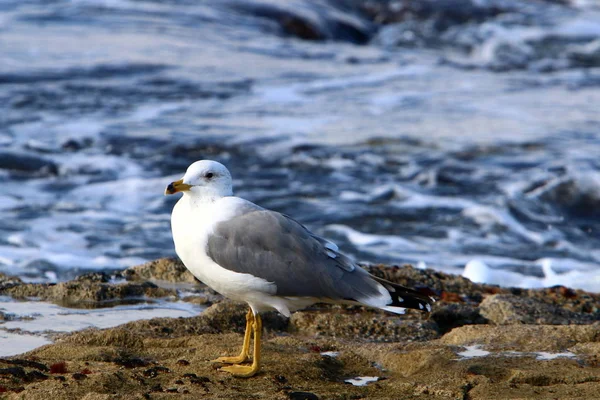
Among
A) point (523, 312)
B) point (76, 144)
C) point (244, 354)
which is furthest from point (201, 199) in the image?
point (76, 144)

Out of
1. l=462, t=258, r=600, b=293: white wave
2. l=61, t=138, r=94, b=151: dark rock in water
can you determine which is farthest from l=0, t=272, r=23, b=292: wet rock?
l=61, t=138, r=94, b=151: dark rock in water

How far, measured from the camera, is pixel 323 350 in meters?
4.40

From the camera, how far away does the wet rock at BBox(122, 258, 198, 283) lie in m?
5.77

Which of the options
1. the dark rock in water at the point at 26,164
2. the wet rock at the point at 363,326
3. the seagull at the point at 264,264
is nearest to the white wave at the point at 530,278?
the wet rock at the point at 363,326

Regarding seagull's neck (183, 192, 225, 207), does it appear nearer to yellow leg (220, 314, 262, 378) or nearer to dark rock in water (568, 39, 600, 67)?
yellow leg (220, 314, 262, 378)

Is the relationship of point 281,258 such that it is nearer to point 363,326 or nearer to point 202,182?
point 202,182

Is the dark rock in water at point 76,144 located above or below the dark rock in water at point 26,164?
above

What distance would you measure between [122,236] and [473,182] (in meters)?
4.24

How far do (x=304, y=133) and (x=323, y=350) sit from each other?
7.82m

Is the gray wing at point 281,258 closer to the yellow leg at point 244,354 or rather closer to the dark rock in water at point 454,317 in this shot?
the yellow leg at point 244,354

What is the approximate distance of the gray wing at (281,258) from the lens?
13.7ft

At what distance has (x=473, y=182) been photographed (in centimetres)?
1060

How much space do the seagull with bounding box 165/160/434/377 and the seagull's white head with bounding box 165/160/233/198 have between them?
0.03ft

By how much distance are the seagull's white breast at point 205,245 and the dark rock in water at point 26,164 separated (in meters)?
6.39
